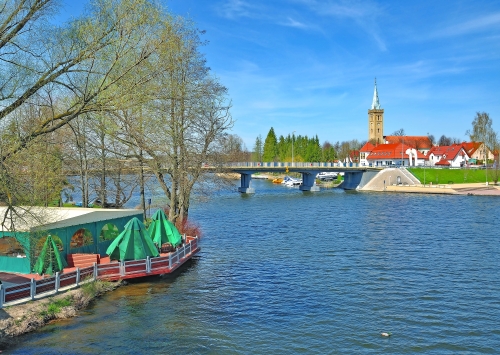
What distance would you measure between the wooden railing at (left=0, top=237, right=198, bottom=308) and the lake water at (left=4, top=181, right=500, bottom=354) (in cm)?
71

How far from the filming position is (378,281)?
990 inches

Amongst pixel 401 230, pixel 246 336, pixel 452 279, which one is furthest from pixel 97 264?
pixel 401 230

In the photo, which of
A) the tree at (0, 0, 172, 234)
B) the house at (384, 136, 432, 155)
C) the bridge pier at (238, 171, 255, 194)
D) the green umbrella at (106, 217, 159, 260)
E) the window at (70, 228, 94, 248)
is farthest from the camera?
the house at (384, 136, 432, 155)

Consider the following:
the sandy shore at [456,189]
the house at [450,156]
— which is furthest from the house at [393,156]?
the sandy shore at [456,189]

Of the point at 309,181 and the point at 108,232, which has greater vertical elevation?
the point at 309,181

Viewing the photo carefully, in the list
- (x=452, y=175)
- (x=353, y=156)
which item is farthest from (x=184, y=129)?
(x=353, y=156)

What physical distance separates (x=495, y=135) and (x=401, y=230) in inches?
2844

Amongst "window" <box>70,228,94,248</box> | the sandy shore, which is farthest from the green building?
the sandy shore

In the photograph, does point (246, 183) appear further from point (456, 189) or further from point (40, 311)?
point (40, 311)

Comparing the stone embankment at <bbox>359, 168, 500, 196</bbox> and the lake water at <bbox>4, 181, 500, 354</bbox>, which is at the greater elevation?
the stone embankment at <bbox>359, 168, 500, 196</bbox>

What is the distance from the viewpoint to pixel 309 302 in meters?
21.5

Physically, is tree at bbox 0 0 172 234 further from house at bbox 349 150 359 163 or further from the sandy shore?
house at bbox 349 150 359 163

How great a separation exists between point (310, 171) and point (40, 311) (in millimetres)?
82360

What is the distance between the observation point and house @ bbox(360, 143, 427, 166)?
13438 cm
